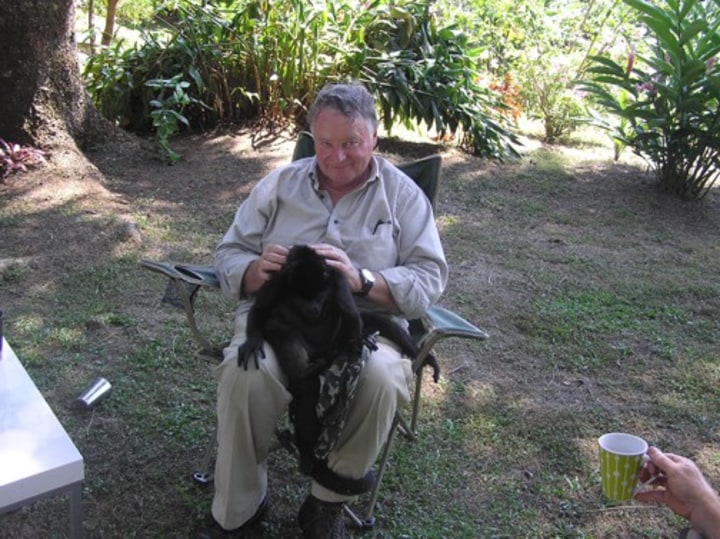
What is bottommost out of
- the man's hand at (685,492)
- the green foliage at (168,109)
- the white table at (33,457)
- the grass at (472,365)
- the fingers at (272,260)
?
the grass at (472,365)

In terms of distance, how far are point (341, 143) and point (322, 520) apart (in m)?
1.20

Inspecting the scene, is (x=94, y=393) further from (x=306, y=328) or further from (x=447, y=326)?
(x=447, y=326)

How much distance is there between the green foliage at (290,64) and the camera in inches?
225

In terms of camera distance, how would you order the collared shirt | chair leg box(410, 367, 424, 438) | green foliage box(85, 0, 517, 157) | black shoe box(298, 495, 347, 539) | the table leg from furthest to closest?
green foliage box(85, 0, 517, 157) → chair leg box(410, 367, 424, 438) → the collared shirt → black shoe box(298, 495, 347, 539) → the table leg

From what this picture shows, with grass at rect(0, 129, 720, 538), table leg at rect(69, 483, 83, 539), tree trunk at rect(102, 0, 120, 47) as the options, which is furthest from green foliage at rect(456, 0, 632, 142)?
table leg at rect(69, 483, 83, 539)

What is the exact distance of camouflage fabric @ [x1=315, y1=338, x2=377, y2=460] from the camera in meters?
2.04

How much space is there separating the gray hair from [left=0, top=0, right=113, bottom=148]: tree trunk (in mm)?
3089

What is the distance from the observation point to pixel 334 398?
6.72 ft

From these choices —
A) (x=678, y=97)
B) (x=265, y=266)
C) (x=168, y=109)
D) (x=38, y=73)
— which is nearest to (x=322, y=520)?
(x=265, y=266)

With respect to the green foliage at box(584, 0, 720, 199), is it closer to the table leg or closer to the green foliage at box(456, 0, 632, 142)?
the green foliage at box(456, 0, 632, 142)

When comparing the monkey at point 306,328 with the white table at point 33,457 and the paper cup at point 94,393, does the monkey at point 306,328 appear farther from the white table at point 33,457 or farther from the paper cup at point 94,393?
the paper cup at point 94,393

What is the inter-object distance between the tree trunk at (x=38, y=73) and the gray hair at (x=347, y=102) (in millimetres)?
3089

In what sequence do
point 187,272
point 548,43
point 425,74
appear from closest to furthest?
1. point 187,272
2. point 425,74
3. point 548,43

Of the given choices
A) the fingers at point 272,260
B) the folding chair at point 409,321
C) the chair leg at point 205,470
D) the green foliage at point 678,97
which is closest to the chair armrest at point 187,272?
the folding chair at point 409,321
